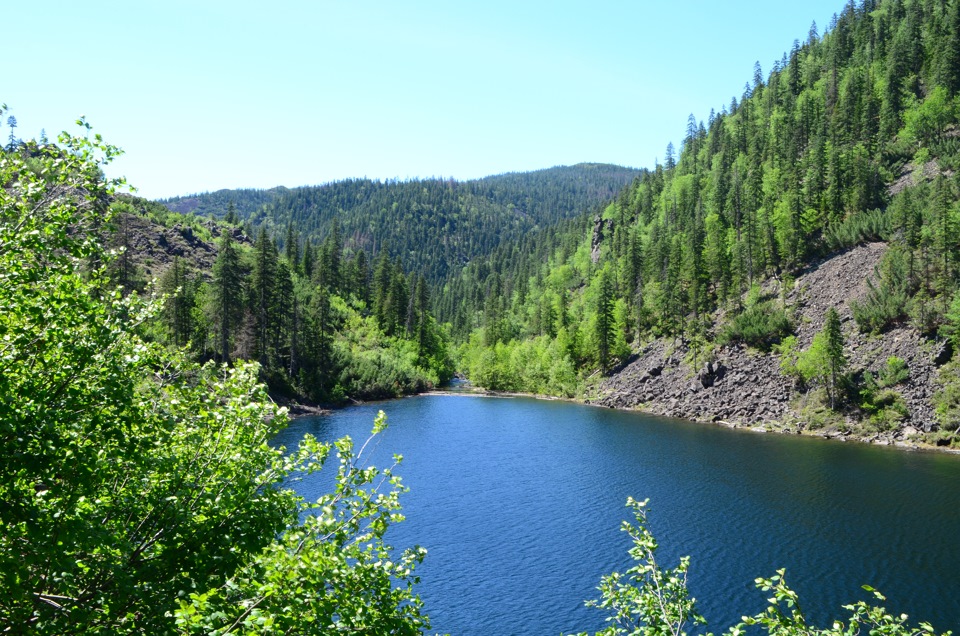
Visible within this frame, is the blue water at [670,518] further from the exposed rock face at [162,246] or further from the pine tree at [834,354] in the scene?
the exposed rock face at [162,246]

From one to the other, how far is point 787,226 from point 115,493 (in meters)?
112

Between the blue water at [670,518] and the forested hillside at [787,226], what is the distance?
22.7 m

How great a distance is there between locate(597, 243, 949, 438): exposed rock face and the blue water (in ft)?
31.8

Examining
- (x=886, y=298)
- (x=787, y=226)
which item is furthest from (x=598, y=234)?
(x=886, y=298)

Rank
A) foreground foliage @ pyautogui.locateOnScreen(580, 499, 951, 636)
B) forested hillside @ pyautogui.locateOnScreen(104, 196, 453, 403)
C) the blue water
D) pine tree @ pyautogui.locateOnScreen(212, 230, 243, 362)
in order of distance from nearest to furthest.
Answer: foreground foliage @ pyautogui.locateOnScreen(580, 499, 951, 636) → the blue water → pine tree @ pyautogui.locateOnScreen(212, 230, 243, 362) → forested hillside @ pyautogui.locateOnScreen(104, 196, 453, 403)

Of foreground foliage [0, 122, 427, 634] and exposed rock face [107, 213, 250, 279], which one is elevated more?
exposed rock face [107, 213, 250, 279]

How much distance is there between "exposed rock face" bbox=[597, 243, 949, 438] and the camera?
72.5 m

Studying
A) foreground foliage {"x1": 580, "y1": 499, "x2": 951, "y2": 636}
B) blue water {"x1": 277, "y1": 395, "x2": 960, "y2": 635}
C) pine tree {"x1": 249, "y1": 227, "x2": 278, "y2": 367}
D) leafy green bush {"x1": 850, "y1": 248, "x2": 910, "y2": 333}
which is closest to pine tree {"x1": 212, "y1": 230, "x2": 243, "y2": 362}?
pine tree {"x1": 249, "y1": 227, "x2": 278, "y2": 367}

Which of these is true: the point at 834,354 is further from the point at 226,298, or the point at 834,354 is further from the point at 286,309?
the point at 226,298

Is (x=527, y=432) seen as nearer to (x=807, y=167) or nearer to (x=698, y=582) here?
(x=698, y=582)

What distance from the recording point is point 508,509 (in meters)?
45.8

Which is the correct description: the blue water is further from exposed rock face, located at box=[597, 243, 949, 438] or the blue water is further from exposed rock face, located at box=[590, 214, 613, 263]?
exposed rock face, located at box=[590, 214, 613, 263]

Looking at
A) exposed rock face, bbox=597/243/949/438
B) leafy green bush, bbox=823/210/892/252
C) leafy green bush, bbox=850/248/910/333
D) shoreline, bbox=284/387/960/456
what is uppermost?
leafy green bush, bbox=823/210/892/252

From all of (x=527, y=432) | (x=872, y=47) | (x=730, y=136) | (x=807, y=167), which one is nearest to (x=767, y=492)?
(x=527, y=432)
